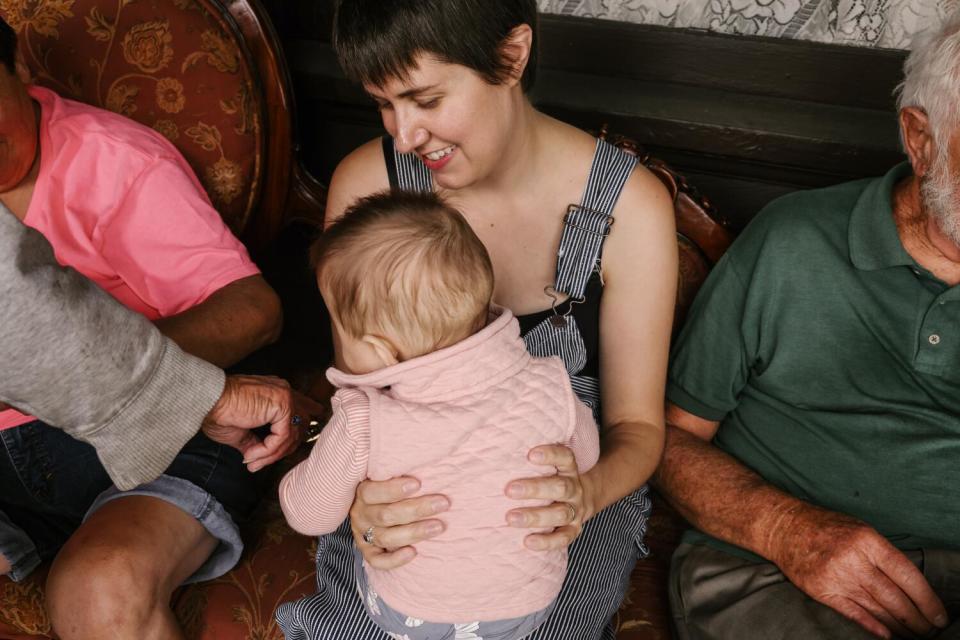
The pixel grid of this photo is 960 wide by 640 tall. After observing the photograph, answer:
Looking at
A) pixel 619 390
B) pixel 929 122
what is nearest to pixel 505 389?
pixel 619 390

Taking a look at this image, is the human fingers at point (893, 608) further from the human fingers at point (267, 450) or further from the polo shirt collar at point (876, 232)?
the human fingers at point (267, 450)

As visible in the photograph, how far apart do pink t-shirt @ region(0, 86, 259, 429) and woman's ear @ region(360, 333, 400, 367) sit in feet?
1.85

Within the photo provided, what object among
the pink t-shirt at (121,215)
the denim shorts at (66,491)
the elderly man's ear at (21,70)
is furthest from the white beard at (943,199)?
the elderly man's ear at (21,70)

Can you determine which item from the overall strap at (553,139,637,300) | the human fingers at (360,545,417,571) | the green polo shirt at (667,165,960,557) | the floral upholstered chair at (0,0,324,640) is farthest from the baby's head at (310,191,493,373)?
the floral upholstered chair at (0,0,324,640)

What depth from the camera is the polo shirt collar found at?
1.40 metres

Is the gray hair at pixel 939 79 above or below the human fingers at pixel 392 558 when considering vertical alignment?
above

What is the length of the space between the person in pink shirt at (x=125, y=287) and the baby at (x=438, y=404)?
392 mm

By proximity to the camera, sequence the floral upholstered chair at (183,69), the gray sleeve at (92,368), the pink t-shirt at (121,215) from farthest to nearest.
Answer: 1. the floral upholstered chair at (183,69)
2. the pink t-shirt at (121,215)
3. the gray sleeve at (92,368)

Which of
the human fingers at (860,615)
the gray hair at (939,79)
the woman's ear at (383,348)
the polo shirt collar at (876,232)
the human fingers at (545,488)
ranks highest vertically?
the gray hair at (939,79)

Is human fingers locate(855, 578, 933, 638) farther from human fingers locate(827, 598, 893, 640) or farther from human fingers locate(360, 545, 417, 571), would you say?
human fingers locate(360, 545, 417, 571)

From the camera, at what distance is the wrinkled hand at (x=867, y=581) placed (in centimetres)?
131

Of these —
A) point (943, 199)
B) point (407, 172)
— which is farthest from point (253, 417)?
point (943, 199)

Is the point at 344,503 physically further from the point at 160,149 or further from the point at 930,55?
the point at 930,55

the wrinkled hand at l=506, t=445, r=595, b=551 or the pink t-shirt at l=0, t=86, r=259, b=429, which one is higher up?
the pink t-shirt at l=0, t=86, r=259, b=429
